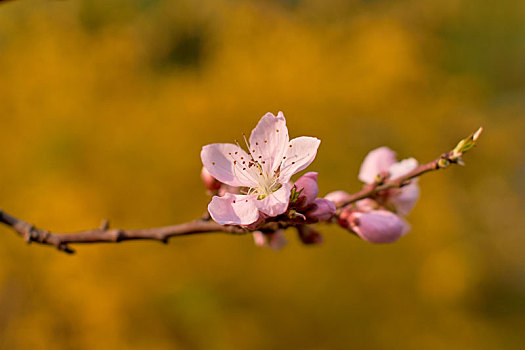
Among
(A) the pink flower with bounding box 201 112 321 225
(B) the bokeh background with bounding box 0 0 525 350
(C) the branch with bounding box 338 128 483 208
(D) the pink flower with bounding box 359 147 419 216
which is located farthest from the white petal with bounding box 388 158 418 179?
(B) the bokeh background with bounding box 0 0 525 350

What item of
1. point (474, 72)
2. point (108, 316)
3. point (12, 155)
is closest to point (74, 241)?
point (108, 316)

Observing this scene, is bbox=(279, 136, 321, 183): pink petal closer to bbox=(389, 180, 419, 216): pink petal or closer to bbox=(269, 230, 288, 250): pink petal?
bbox=(269, 230, 288, 250): pink petal

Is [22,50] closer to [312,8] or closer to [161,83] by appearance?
[161,83]

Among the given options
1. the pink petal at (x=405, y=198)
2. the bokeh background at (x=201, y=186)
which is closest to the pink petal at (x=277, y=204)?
the pink petal at (x=405, y=198)

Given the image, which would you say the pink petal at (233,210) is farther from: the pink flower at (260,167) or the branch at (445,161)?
the branch at (445,161)

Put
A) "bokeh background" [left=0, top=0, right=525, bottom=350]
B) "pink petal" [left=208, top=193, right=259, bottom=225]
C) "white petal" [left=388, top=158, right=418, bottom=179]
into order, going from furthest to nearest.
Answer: "bokeh background" [left=0, top=0, right=525, bottom=350], "white petal" [left=388, top=158, right=418, bottom=179], "pink petal" [left=208, top=193, right=259, bottom=225]
